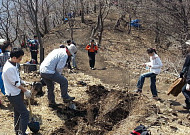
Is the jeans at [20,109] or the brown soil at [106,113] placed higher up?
the jeans at [20,109]

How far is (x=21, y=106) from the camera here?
4078 mm

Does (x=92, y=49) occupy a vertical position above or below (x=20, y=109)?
above

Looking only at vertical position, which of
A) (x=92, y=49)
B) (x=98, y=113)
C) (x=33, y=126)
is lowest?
(x=98, y=113)

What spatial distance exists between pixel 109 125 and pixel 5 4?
2165cm

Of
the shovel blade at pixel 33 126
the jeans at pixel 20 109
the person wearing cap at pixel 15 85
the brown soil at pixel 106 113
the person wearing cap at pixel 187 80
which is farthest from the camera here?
the person wearing cap at pixel 187 80

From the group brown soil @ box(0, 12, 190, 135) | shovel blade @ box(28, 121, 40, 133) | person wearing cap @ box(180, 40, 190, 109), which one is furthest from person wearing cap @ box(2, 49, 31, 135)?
person wearing cap @ box(180, 40, 190, 109)

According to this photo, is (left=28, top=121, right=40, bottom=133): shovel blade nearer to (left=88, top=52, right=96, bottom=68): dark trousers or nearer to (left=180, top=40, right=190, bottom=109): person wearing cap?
(left=180, top=40, right=190, bottom=109): person wearing cap

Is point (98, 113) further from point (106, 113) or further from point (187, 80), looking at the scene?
point (187, 80)

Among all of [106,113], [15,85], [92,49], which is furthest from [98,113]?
[92,49]

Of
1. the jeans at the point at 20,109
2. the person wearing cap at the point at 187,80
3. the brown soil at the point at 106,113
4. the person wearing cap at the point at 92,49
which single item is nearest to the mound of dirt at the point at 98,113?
the brown soil at the point at 106,113

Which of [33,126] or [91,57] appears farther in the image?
[91,57]

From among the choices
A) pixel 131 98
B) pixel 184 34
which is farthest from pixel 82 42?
pixel 131 98

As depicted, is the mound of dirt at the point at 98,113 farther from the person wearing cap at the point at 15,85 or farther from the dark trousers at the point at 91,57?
the dark trousers at the point at 91,57

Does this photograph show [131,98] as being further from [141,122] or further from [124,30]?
[124,30]
